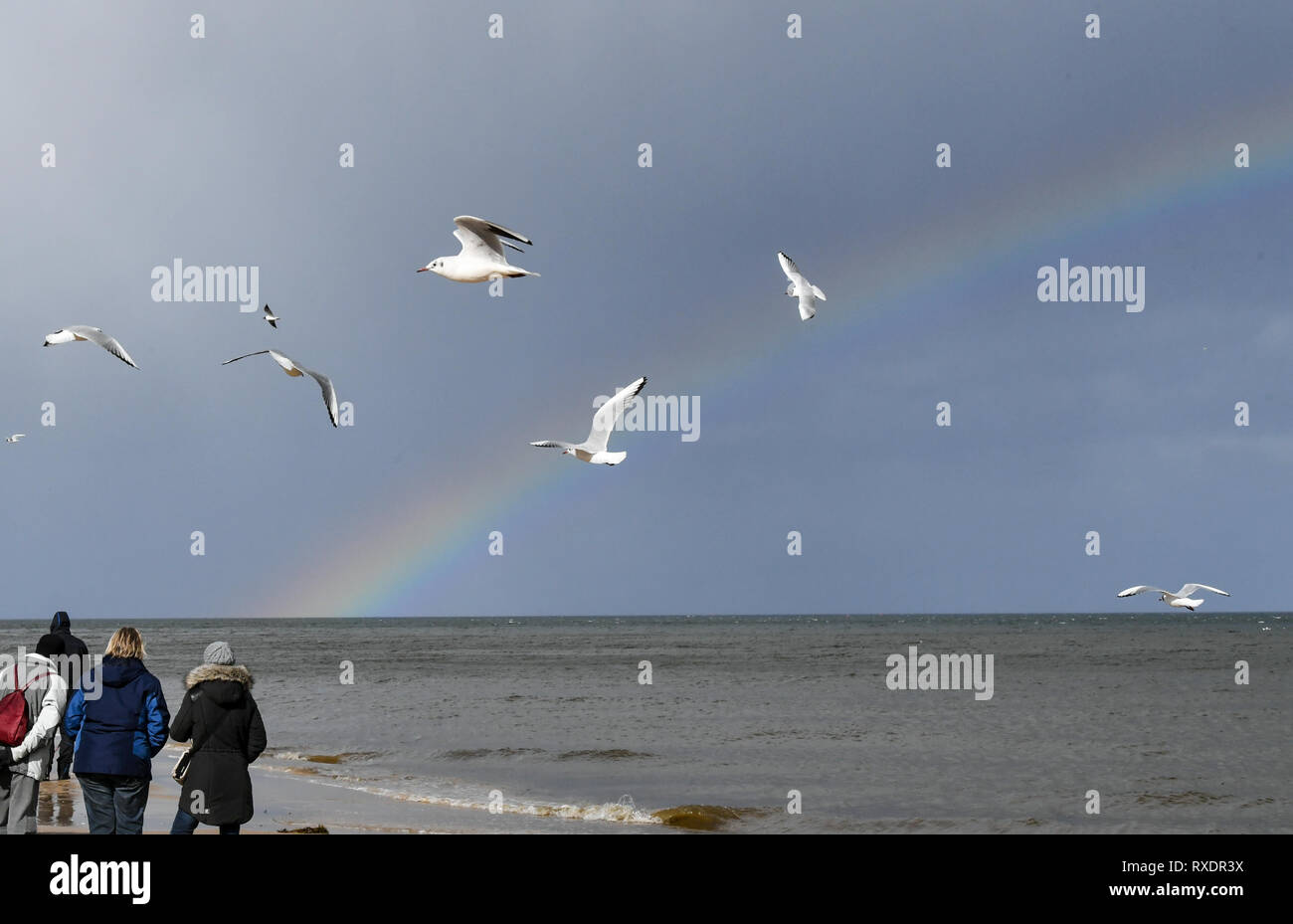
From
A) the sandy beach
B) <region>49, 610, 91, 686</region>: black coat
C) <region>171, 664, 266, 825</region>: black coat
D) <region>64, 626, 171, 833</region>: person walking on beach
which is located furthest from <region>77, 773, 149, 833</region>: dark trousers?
the sandy beach

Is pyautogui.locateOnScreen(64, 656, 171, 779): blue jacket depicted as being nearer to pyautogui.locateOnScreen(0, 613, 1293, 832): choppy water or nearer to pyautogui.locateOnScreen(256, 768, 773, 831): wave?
pyautogui.locateOnScreen(0, 613, 1293, 832): choppy water

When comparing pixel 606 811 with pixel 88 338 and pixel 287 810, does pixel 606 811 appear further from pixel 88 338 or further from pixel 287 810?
pixel 88 338

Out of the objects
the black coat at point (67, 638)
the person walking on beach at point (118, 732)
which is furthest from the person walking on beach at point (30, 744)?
the black coat at point (67, 638)

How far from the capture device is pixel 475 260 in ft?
41.7

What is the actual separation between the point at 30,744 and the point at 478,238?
6853 mm

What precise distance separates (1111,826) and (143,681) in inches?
524

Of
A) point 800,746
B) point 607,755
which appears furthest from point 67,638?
point 800,746

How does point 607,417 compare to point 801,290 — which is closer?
point 607,417

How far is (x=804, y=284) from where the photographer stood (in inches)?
692

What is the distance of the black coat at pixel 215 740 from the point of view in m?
7.32

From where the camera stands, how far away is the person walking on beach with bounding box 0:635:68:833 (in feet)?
25.7

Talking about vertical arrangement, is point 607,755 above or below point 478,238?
below

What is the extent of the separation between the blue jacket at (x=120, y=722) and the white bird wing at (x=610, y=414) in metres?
6.34
